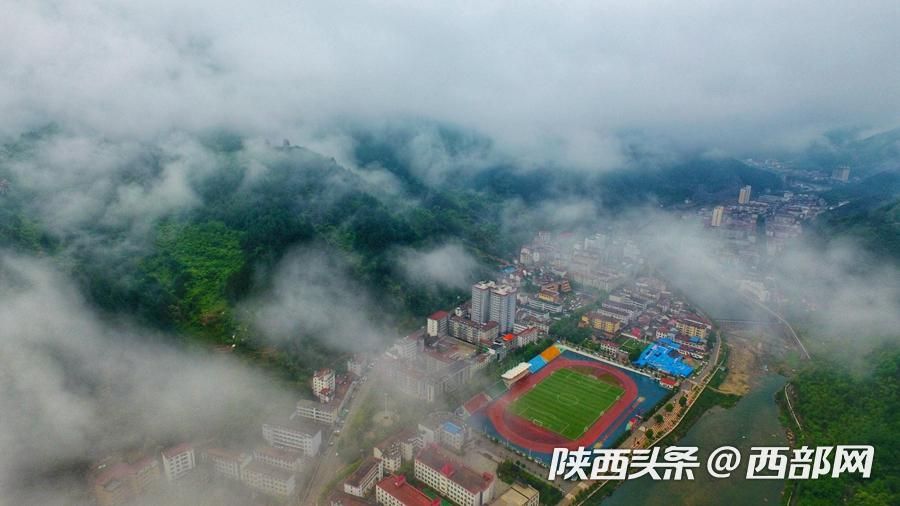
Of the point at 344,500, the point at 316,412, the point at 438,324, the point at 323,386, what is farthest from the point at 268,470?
the point at 438,324

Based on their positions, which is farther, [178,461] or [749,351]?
[749,351]

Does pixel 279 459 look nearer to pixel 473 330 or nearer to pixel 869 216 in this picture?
pixel 473 330

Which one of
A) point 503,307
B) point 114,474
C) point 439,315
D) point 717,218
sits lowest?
point 114,474

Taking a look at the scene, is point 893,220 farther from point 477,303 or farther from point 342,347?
point 342,347

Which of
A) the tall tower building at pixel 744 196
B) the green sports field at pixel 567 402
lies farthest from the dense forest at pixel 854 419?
the tall tower building at pixel 744 196

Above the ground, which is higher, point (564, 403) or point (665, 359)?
point (665, 359)

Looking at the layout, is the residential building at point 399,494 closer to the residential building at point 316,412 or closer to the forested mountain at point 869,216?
the residential building at point 316,412
